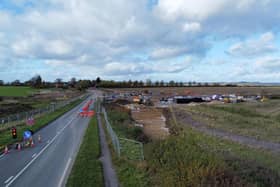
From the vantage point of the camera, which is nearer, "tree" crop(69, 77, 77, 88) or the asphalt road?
the asphalt road

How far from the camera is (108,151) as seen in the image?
13055 mm

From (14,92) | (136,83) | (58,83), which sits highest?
(58,83)

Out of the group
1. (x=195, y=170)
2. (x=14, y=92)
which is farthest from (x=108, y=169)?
(x=14, y=92)

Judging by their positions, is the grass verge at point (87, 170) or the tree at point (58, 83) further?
the tree at point (58, 83)

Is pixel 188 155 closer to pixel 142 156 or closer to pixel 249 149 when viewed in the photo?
pixel 142 156

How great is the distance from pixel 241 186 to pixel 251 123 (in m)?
25.6

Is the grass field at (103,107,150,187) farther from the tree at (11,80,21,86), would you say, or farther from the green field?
the tree at (11,80,21,86)

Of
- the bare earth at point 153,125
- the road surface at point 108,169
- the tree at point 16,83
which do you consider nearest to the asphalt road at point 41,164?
the road surface at point 108,169

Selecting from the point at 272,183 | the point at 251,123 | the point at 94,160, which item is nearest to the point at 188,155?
the point at 272,183

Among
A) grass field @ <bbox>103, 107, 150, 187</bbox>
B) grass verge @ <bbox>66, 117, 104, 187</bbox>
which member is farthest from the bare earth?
grass verge @ <bbox>66, 117, 104, 187</bbox>

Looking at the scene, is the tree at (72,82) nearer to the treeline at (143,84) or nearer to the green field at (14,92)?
the treeline at (143,84)

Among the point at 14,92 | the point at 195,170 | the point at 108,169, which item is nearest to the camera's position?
the point at 195,170

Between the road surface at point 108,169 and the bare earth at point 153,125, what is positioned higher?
the road surface at point 108,169

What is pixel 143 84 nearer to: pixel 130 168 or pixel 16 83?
pixel 16 83
